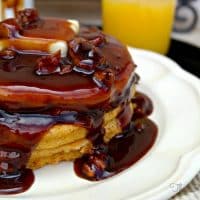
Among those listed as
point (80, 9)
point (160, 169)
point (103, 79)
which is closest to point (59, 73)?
point (103, 79)

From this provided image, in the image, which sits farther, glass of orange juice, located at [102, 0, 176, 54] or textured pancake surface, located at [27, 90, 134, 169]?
glass of orange juice, located at [102, 0, 176, 54]

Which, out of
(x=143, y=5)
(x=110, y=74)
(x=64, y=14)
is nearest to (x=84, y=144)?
(x=110, y=74)

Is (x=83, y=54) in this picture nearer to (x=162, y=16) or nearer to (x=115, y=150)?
(x=115, y=150)

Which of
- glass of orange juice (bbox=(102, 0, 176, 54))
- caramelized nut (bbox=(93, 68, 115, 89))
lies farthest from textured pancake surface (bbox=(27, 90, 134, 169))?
glass of orange juice (bbox=(102, 0, 176, 54))

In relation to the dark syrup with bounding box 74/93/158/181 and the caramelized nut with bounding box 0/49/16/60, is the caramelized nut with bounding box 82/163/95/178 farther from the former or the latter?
the caramelized nut with bounding box 0/49/16/60

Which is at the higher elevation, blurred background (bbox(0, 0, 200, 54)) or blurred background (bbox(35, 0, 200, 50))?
blurred background (bbox(0, 0, 200, 54))

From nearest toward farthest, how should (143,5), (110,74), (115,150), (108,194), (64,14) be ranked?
(108,194)
(110,74)
(115,150)
(143,5)
(64,14)

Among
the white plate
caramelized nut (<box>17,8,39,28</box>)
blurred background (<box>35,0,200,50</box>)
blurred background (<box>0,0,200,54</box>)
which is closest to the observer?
the white plate
